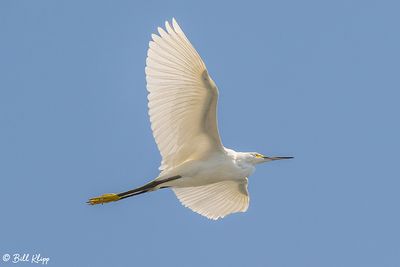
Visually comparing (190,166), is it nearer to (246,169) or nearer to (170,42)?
(246,169)

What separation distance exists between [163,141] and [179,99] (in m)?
0.84

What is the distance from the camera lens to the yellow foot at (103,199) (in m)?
14.3

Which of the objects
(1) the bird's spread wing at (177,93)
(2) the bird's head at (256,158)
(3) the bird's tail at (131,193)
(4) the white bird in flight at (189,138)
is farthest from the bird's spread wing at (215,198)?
(1) the bird's spread wing at (177,93)

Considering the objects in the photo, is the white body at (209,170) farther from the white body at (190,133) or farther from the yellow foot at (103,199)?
the yellow foot at (103,199)

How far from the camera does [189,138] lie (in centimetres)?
1388

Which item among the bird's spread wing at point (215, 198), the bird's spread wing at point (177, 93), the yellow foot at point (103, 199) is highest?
the bird's spread wing at point (177, 93)

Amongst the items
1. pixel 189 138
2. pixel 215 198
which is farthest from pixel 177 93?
pixel 215 198

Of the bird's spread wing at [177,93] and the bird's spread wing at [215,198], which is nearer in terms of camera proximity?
the bird's spread wing at [177,93]

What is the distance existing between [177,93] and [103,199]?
2378mm

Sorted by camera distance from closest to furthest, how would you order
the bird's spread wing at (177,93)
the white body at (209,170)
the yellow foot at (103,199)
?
the bird's spread wing at (177,93)
the white body at (209,170)
the yellow foot at (103,199)

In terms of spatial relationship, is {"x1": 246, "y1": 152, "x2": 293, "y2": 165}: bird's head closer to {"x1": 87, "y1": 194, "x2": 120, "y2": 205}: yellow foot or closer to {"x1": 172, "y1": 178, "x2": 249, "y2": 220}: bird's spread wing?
{"x1": 172, "y1": 178, "x2": 249, "y2": 220}: bird's spread wing

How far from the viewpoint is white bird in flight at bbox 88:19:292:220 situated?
13.1 meters

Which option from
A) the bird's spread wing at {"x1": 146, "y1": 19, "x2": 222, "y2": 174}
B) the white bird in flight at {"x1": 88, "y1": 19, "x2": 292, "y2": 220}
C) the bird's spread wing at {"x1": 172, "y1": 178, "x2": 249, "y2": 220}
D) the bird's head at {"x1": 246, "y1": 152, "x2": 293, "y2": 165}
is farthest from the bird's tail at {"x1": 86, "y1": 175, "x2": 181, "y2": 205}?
the bird's head at {"x1": 246, "y1": 152, "x2": 293, "y2": 165}

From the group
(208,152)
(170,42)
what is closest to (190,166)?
(208,152)
